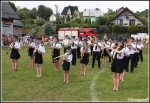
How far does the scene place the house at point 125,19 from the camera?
184 feet

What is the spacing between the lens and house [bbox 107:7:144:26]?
5606 centimetres

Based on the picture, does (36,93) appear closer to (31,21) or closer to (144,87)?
(144,87)

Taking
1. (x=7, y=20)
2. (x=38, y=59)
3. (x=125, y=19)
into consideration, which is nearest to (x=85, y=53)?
(x=38, y=59)

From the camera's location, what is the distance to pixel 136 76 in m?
12.0

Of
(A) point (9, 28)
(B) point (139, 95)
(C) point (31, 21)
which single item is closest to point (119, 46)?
(B) point (139, 95)

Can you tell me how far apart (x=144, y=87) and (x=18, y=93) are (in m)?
4.90

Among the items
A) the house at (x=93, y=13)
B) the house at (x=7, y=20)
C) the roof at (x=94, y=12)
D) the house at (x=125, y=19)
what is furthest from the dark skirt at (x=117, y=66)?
the roof at (x=94, y=12)

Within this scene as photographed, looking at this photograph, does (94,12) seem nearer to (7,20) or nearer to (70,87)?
(7,20)

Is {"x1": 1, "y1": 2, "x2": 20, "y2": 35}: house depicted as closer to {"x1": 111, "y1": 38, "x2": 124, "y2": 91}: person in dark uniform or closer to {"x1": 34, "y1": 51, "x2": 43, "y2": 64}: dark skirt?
{"x1": 34, "y1": 51, "x2": 43, "y2": 64}: dark skirt

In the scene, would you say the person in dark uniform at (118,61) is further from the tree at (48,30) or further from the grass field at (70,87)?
the tree at (48,30)

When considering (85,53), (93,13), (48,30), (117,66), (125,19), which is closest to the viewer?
(117,66)

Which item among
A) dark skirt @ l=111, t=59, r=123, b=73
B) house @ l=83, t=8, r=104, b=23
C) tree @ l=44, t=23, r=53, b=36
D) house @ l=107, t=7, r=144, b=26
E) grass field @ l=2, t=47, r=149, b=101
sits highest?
house @ l=83, t=8, r=104, b=23

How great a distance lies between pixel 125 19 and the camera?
187 ft

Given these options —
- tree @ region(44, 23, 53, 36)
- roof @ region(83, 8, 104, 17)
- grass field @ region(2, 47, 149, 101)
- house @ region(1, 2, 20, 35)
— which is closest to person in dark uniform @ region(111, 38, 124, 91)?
grass field @ region(2, 47, 149, 101)
